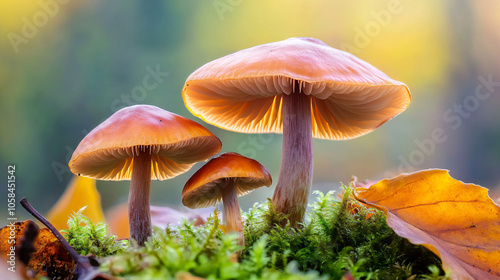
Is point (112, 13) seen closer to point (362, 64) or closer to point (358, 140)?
point (358, 140)

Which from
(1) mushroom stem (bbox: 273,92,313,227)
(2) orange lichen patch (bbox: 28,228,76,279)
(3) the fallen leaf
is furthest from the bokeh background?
(2) orange lichen patch (bbox: 28,228,76,279)

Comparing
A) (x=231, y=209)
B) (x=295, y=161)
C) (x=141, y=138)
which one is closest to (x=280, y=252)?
(x=231, y=209)

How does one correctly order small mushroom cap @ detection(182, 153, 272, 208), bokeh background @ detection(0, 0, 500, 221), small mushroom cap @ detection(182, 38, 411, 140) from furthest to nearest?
bokeh background @ detection(0, 0, 500, 221), small mushroom cap @ detection(182, 153, 272, 208), small mushroom cap @ detection(182, 38, 411, 140)

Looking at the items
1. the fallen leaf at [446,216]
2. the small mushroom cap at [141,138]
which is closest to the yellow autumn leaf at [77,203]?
the small mushroom cap at [141,138]

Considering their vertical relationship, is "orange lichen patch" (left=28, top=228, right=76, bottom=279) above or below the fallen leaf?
below

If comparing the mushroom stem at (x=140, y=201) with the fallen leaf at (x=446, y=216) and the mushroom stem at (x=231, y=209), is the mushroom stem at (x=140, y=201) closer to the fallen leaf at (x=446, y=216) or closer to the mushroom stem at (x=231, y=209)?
the mushroom stem at (x=231, y=209)

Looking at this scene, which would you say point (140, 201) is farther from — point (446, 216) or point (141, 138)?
point (446, 216)

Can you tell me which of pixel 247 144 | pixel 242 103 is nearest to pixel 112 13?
pixel 247 144

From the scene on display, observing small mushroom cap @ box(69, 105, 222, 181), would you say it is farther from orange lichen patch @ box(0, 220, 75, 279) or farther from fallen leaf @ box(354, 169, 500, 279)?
fallen leaf @ box(354, 169, 500, 279)
